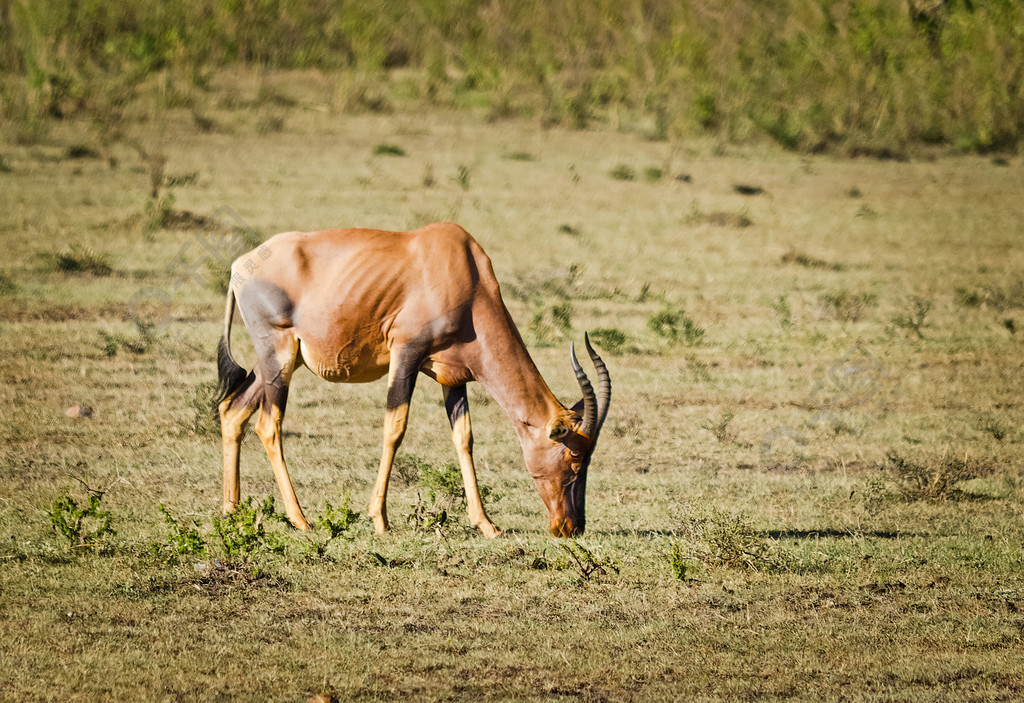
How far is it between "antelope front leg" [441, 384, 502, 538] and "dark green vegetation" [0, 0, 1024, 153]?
1289 cm

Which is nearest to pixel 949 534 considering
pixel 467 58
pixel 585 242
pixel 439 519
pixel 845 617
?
pixel 845 617

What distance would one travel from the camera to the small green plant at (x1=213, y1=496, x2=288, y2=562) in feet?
20.5

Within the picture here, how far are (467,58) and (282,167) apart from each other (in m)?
6.90

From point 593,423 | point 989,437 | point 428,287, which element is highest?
point 428,287

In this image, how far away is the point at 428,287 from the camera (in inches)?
264

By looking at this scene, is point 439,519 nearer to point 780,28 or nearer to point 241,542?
point 241,542

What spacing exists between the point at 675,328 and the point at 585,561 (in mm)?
5519

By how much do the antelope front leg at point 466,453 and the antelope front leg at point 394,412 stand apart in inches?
12.3

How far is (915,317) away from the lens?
41.8ft

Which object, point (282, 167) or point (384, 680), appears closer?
point (384, 680)

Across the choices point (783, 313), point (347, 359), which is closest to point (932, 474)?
point (347, 359)

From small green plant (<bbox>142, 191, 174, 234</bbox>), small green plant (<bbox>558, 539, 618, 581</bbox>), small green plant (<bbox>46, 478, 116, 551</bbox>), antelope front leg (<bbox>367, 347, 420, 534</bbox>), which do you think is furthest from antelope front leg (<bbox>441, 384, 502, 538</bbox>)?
small green plant (<bbox>142, 191, 174, 234</bbox>)

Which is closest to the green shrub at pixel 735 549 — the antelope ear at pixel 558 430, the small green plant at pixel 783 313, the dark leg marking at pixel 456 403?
the antelope ear at pixel 558 430

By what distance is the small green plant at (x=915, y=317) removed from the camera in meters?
12.1
